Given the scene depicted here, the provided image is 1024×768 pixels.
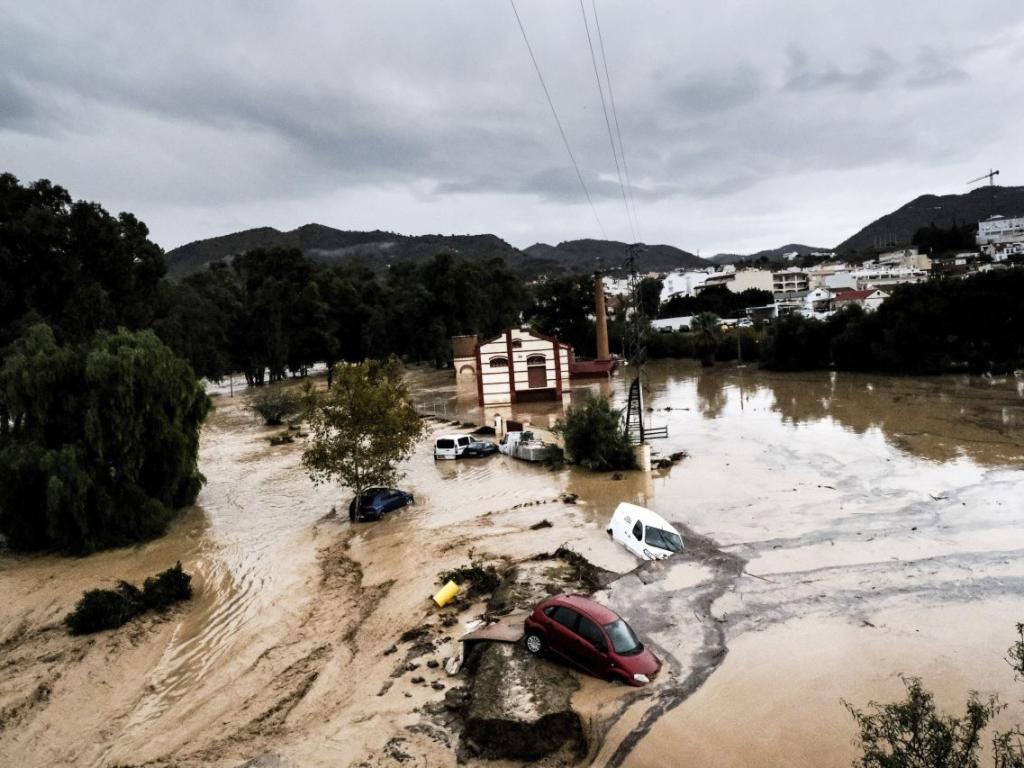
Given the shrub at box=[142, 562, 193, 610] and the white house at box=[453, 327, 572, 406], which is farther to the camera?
the white house at box=[453, 327, 572, 406]

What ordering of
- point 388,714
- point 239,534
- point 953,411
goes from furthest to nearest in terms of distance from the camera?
point 953,411 → point 239,534 → point 388,714

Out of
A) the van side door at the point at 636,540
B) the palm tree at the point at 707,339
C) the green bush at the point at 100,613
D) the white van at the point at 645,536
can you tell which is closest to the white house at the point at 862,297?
the palm tree at the point at 707,339

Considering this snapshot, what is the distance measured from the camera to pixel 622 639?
35.8 feet

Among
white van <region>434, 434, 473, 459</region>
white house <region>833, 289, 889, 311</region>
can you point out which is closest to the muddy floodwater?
white van <region>434, 434, 473, 459</region>

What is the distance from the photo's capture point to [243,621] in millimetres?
15781

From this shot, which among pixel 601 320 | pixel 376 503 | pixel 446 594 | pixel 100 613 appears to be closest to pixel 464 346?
pixel 601 320

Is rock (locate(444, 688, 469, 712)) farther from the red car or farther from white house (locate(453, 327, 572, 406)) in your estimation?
white house (locate(453, 327, 572, 406))

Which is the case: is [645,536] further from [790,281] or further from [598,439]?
[790,281]

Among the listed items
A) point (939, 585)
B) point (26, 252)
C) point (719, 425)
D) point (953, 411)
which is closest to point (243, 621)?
point (939, 585)

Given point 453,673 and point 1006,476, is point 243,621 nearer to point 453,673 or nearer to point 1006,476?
point 453,673

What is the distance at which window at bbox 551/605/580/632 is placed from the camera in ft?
36.4

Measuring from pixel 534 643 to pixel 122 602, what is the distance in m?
10.6

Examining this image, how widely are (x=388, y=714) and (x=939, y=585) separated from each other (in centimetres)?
1202

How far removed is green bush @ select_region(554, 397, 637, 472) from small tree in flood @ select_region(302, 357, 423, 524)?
8.06m
